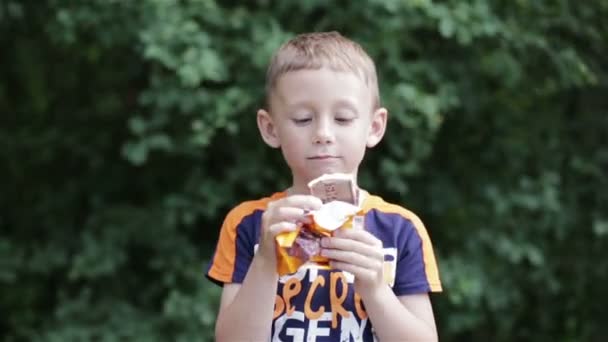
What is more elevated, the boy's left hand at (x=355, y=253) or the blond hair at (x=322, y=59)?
the blond hair at (x=322, y=59)

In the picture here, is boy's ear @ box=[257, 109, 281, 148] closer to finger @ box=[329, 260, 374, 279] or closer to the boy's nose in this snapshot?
the boy's nose

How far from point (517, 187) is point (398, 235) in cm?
284

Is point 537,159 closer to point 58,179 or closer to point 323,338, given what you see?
point 58,179

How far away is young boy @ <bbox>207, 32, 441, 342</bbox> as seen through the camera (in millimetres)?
2146

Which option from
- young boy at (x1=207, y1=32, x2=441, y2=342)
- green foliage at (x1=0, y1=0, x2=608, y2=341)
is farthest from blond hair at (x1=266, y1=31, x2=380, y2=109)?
green foliage at (x1=0, y1=0, x2=608, y2=341)

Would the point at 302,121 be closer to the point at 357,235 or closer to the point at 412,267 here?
the point at 357,235

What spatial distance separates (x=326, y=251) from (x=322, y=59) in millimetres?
438

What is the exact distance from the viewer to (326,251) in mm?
2088

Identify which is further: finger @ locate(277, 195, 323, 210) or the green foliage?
the green foliage

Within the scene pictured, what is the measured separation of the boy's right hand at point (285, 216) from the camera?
206cm

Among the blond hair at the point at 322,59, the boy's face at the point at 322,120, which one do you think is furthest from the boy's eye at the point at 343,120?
the blond hair at the point at 322,59

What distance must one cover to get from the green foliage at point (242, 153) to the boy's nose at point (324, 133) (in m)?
2.07

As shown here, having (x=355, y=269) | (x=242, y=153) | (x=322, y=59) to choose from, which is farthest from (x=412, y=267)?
(x=242, y=153)

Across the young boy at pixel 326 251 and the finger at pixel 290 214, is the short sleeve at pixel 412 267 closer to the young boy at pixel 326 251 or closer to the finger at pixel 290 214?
the young boy at pixel 326 251
